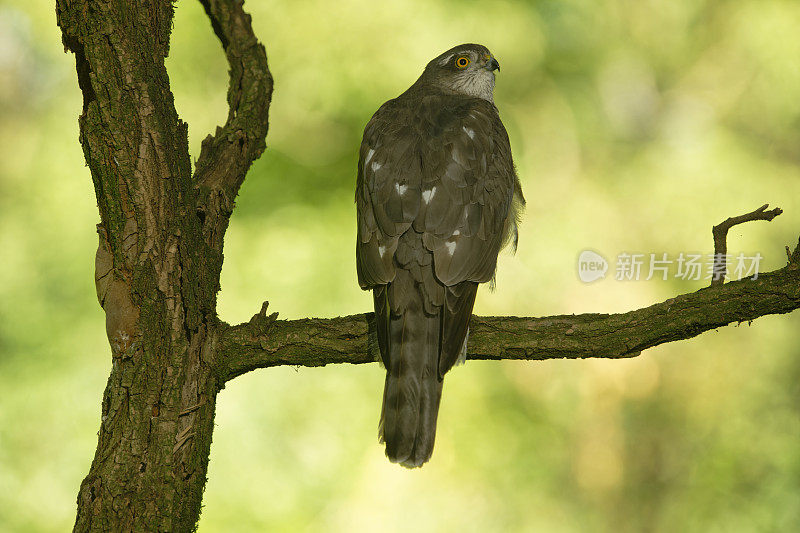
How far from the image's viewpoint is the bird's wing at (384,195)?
10.5 ft

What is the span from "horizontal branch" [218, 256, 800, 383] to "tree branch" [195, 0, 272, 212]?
0.70m

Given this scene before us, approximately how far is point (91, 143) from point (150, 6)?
687 mm

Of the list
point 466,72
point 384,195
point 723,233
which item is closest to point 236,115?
point 384,195

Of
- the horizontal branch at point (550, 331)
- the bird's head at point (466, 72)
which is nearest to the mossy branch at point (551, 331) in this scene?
the horizontal branch at point (550, 331)

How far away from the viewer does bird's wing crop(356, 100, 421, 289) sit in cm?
319

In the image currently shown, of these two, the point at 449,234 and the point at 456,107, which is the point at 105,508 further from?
the point at 456,107

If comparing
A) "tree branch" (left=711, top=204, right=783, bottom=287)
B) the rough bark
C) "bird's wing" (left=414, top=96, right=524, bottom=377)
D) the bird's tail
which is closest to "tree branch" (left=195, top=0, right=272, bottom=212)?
the rough bark

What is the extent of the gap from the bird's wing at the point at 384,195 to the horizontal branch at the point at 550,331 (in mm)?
257

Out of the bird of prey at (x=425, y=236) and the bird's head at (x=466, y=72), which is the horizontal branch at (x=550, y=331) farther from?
the bird's head at (x=466, y=72)

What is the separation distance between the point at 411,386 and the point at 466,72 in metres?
2.08

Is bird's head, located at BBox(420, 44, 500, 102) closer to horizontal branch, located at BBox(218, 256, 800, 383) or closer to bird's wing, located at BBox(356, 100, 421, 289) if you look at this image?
bird's wing, located at BBox(356, 100, 421, 289)

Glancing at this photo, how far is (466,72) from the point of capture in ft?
14.0

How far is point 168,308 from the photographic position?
10.1 feet

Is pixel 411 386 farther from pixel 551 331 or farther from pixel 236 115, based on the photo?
pixel 236 115
